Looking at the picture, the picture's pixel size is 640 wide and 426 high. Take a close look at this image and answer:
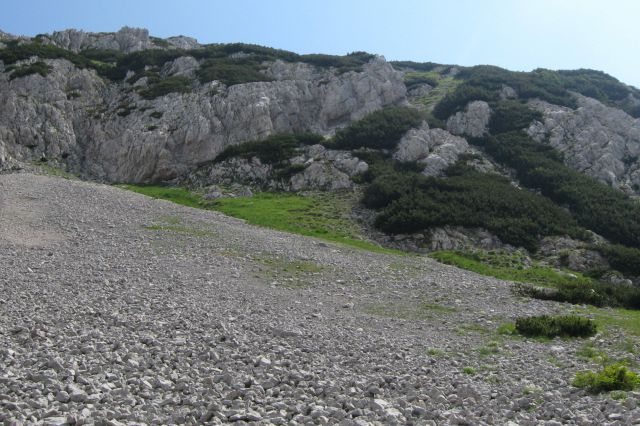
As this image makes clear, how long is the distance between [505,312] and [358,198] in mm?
29421

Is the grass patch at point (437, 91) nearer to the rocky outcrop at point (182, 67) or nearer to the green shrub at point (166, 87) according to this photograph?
the rocky outcrop at point (182, 67)

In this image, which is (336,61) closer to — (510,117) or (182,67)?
(182,67)

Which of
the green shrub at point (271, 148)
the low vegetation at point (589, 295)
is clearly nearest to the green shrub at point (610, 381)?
the low vegetation at point (589, 295)

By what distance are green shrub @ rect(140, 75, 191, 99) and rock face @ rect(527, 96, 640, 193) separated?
45319 mm

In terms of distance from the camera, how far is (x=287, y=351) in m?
13.7

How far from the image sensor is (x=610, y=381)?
11.4 m

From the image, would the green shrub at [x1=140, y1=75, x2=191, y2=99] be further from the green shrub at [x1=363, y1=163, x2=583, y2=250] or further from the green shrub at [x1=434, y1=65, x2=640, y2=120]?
the green shrub at [x1=434, y1=65, x2=640, y2=120]

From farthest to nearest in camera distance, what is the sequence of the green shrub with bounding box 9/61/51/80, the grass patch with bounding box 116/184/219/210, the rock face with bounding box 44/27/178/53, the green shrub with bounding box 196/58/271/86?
the rock face with bounding box 44/27/178/53 → the green shrub with bounding box 196/58/271/86 → the green shrub with bounding box 9/61/51/80 → the grass patch with bounding box 116/184/219/210

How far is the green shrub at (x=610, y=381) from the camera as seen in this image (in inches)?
450

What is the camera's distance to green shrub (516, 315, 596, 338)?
17344 millimetres

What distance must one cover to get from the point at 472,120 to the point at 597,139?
14920 mm

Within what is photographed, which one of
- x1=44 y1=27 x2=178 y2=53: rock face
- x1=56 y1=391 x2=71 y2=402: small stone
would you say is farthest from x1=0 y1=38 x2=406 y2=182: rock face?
x1=56 y1=391 x2=71 y2=402: small stone

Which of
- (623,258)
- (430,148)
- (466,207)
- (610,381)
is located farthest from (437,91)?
(610,381)

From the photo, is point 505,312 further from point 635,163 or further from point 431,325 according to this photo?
point 635,163
